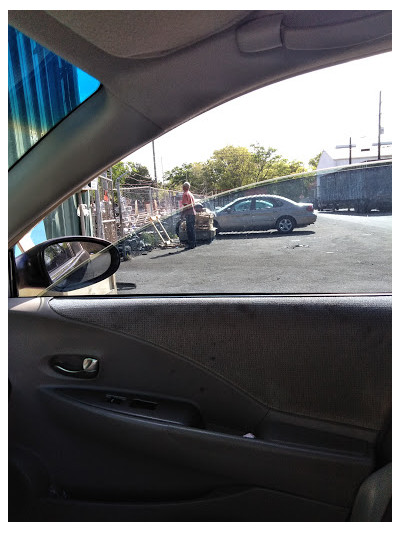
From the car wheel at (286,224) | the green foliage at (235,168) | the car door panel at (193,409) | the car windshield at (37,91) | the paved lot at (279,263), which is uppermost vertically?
the car windshield at (37,91)

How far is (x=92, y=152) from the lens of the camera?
1.62 m

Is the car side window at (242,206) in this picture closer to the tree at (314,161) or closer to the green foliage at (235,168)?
the green foliage at (235,168)

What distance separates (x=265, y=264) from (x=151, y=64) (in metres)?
1.01

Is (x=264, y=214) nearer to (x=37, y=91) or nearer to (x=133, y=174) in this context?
(x=133, y=174)

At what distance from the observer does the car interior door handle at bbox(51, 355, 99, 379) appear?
1.96 m

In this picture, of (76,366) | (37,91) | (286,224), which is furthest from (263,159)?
(76,366)

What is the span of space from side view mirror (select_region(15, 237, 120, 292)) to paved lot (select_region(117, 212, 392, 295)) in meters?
0.10

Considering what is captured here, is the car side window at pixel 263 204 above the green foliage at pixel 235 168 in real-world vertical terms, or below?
below

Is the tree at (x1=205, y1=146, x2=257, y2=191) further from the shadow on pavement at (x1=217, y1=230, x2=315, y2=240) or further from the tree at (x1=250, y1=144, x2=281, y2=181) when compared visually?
the shadow on pavement at (x1=217, y1=230, x2=315, y2=240)

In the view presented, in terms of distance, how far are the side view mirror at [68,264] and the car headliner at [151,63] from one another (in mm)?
375

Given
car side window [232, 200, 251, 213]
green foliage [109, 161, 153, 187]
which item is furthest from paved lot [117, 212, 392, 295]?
green foliage [109, 161, 153, 187]

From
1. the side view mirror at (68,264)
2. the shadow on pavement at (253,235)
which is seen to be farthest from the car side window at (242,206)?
the side view mirror at (68,264)

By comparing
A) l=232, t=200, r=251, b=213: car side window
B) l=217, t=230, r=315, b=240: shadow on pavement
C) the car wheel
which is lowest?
l=217, t=230, r=315, b=240: shadow on pavement

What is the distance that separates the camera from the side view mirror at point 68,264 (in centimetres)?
206
